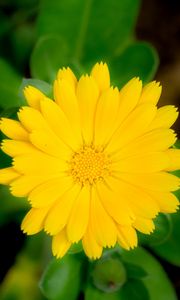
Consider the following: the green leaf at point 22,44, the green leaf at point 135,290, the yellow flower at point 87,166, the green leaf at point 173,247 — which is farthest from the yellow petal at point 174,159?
the green leaf at point 22,44

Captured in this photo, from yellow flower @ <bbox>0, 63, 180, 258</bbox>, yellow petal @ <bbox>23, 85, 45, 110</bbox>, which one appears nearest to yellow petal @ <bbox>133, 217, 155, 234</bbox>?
yellow flower @ <bbox>0, 63, 180, 258</bbox>

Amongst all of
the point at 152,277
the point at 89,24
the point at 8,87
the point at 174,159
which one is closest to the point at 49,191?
the point at 174,159

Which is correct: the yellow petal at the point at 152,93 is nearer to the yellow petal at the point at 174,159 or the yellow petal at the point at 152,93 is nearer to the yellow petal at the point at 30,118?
the yellow petal at the point at 174,159

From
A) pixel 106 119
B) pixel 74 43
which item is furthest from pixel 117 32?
pixel 106 119

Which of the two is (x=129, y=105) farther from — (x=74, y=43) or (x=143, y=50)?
(x=74, y=43)

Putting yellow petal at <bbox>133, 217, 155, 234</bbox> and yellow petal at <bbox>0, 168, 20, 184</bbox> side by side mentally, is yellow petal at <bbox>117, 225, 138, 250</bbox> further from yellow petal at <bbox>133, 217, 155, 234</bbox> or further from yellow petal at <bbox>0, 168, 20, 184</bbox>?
yellow petal at <bbox>0, 168, 20, 184</bbox>

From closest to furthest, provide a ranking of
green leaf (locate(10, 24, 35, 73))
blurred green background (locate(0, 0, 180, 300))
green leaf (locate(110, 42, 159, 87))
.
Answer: blurred green background (locate(0, 0, 180, 300)) < green leaf (locate(110, 42, 159, 87)) < green leaf (locate(10, 24, 35, 73))

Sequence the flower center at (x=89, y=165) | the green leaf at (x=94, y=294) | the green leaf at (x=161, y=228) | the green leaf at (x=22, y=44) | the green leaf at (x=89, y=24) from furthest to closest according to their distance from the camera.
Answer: the green leaf at (x=22, y=44)
the green leaf at (x=89, y=24)
the green leaf at (x=94, y=294)
the green leaf at (x=161, y=228)
the flower center at (x=89, y=165)

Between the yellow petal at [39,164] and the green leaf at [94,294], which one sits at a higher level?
the yellow petal at [39,164]
